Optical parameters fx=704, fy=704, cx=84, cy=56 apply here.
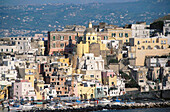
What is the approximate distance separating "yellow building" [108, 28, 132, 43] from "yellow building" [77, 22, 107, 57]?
4.49 metres

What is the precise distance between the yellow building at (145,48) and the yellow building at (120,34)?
7.07 ft

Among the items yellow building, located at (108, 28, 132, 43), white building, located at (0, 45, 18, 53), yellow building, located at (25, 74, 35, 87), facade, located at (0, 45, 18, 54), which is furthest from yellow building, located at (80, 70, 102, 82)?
yellow building, located at (108, 28, 132, 43)

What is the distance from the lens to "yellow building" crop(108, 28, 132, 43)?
86.9 metres

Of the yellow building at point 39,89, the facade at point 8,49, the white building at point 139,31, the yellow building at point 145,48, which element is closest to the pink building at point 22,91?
the yellow building at point 39,89

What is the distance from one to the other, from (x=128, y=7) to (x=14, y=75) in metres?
88.1

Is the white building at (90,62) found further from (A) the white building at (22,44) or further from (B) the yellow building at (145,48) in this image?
(A) the white building at (22,44)

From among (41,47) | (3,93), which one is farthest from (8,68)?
(41,47)

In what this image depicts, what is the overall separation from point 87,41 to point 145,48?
294 inches

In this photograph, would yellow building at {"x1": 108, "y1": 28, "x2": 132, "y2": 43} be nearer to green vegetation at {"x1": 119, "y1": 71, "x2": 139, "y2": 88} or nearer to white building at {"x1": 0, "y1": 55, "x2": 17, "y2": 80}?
green vegetation at {"x1": 119, "y1": 71, "x2": 139, "y2": 88}

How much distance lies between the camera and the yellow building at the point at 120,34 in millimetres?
86875

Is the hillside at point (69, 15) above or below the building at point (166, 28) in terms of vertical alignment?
below

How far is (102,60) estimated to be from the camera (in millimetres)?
77688

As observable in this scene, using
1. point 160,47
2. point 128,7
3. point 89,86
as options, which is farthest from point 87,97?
point 128,7

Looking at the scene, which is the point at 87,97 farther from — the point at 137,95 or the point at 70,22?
the point at 70,22
